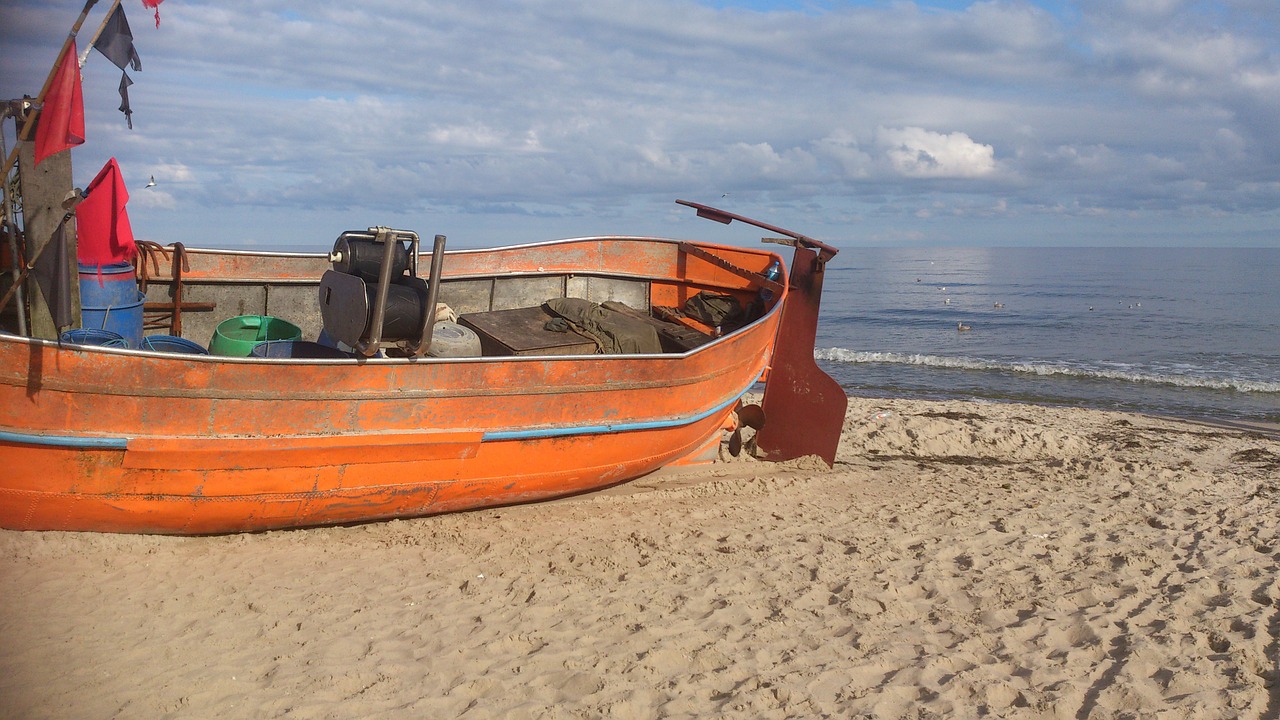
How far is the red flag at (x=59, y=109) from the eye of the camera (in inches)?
181

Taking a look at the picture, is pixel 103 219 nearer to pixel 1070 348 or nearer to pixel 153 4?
pixel 153 4

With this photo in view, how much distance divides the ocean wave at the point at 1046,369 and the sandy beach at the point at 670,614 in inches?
477

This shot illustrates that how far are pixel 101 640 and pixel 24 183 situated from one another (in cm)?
343

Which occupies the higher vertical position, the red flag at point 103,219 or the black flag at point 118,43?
the black flag at point 118,43

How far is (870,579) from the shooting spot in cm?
524

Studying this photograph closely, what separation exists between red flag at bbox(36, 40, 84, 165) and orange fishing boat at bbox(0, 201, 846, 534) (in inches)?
43.3

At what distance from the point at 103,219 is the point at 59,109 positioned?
1427mm

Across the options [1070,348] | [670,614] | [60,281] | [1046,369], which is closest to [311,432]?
[60,281]

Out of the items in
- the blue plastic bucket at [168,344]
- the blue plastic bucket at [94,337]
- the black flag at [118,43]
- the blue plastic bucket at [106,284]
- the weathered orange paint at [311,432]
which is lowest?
the weathered orange paint at [311,432]

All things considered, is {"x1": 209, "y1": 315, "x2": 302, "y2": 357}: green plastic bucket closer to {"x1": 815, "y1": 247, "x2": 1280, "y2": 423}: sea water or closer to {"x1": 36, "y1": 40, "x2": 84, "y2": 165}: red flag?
{"x1": 36, "y1": 40, "x2": 84, "y2": 165}: red flag

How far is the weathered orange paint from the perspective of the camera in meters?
4.55

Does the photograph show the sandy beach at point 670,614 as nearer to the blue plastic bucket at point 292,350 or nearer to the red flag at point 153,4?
the blue plastic bucket at point 292,350

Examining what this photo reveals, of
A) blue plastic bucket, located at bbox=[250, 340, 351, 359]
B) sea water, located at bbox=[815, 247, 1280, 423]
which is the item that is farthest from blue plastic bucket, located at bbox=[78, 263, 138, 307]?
sea water, located at bbox=[815, 247, 1280, 423]

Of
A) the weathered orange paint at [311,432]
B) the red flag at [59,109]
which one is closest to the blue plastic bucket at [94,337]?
the weathered orange paint at [311,432]
